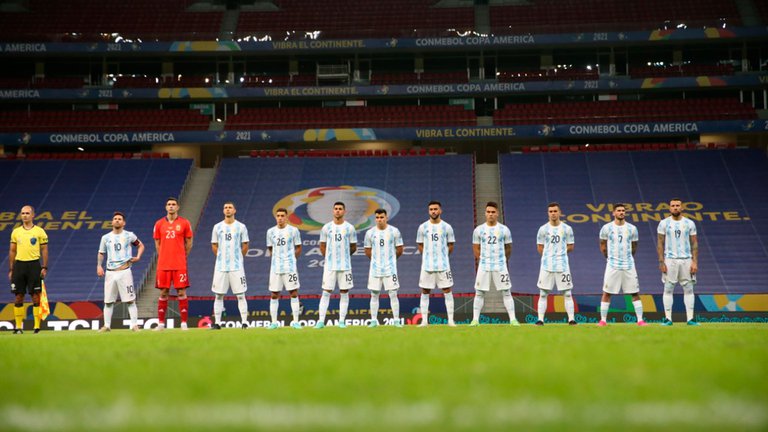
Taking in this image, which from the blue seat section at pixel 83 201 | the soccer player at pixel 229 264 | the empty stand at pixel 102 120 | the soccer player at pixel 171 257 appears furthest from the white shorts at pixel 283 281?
the empty stand at pixel 102 120

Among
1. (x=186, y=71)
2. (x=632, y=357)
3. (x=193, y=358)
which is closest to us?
(x=632, y=357)

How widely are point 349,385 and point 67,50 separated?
142ft

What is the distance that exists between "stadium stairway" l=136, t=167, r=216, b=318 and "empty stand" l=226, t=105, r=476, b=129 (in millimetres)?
3647

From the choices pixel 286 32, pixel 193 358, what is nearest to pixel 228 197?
pixel 286 32

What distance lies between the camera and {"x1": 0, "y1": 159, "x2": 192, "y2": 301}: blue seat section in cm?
3356

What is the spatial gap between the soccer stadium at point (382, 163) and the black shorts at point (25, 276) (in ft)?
0.16

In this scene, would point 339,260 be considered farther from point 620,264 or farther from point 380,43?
point 380,43

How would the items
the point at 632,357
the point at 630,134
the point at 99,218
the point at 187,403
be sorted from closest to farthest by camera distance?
the point at 187,403 → the point at 632,357 → the point at 99,218 → the point at 630,134

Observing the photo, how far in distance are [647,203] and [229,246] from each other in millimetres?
23781

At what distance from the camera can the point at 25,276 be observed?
1872cm

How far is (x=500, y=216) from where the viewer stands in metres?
38.0

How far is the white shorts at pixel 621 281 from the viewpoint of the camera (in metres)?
18.9

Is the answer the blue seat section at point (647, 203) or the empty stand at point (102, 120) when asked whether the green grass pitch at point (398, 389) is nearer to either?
the blue seat section at point (647, 203)

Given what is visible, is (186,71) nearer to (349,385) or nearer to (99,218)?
(99,218)
